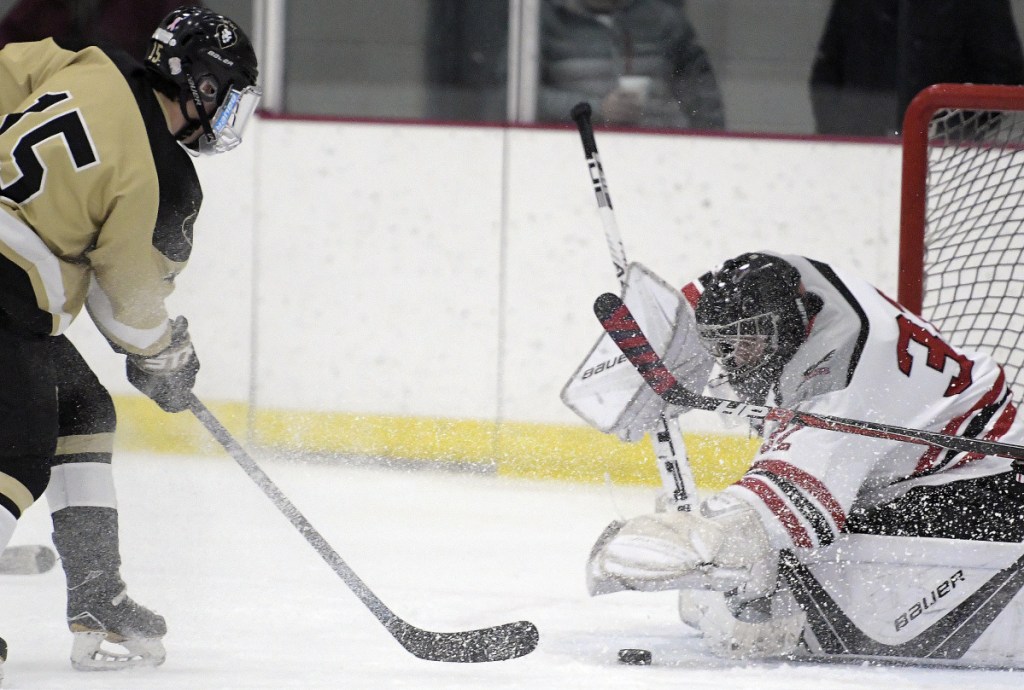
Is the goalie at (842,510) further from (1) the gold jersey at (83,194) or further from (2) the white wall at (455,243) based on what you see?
(2) the white wall at (455,243)

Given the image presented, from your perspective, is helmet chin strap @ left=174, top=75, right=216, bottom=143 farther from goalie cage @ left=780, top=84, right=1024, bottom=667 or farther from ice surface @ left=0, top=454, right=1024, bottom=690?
goalie cage @ left=780, top=84, right=1024, bottom=667

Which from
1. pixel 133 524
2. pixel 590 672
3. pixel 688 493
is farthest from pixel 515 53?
pixel 590 672

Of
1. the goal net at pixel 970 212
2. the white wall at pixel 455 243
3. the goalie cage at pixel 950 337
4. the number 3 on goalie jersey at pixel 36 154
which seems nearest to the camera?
the number 3 on goalie jersey at pixel 36 154

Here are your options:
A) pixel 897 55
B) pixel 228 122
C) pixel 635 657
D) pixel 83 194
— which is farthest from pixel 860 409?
pixel 897 55

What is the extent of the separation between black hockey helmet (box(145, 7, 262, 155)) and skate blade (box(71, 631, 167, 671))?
0.75m

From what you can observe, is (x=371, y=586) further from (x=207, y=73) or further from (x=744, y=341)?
(x=207, y=73)

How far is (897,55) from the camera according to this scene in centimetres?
409

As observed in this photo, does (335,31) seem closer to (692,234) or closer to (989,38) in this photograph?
(692,234)

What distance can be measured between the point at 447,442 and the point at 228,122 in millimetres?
1989

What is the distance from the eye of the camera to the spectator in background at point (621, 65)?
4152mm

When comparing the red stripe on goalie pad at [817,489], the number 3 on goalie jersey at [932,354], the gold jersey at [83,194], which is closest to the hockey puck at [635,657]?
the red stripe on goalie pad at [817,489]

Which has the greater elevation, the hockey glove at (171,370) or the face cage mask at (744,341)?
the face cage mask at (744,341)

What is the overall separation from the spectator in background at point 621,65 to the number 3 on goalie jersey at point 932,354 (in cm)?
194

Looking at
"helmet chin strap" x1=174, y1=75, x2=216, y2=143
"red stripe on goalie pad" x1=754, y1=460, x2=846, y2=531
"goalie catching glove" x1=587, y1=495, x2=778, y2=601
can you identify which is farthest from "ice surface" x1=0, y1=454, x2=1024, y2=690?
"helmet chin strap" x1=174, y1=75, x2=216, y2=143
